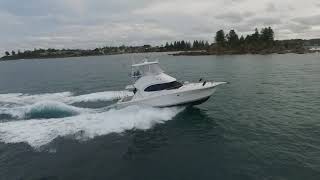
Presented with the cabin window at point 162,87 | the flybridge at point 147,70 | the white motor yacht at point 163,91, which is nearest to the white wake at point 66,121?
the white motor yacht at point 163,91

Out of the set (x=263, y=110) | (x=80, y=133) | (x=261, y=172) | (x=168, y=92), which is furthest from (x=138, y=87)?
(x=261, y=172)

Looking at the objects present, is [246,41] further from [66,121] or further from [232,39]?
[66,121]

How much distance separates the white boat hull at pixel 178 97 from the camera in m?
25.3

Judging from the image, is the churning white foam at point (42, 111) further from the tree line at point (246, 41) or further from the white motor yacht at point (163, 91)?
the tree line at point (246, 41)

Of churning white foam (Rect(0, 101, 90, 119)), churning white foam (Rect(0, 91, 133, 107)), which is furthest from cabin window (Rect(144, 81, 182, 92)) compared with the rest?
churning white foam (Rect(0, 91, 133, 107))

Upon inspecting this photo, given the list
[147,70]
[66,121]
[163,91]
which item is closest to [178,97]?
[163,91]

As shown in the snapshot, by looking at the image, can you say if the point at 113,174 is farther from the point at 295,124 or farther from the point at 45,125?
the point at 295,124

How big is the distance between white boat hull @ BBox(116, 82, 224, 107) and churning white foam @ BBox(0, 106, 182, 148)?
499 mm

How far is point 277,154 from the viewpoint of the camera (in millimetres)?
16344

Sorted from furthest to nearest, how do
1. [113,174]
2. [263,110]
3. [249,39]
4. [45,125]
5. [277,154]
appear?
[249,39]
[263,110]
[45,125]
[277,154]
[113,174]

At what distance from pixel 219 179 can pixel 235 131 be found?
22.9 ft

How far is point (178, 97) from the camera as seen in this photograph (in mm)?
25469

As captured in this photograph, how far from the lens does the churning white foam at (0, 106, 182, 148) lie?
20656mm

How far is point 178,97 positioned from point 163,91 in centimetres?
135
